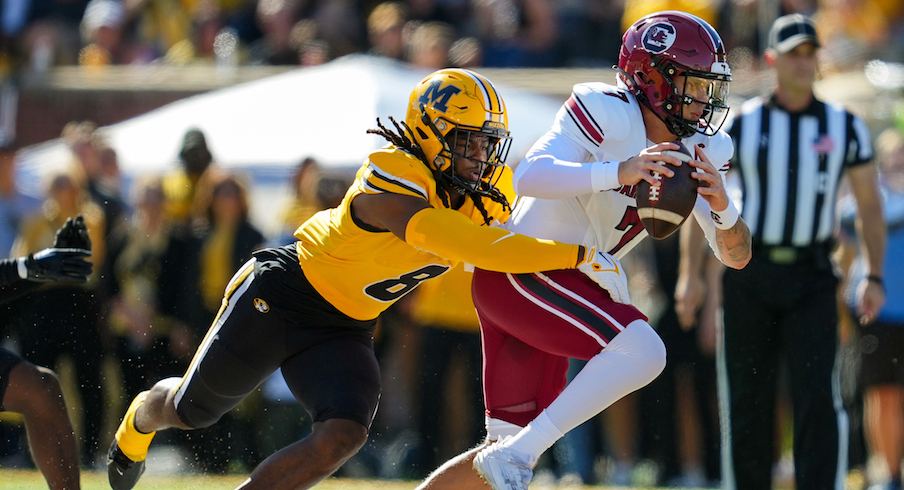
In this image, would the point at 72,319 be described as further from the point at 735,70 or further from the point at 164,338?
the point at 735,70

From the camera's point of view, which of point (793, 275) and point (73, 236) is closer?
point (73, 236)

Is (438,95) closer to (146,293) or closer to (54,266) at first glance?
(54,266)

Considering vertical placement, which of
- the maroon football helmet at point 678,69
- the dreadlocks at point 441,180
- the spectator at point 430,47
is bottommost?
the spectator at point 430,47

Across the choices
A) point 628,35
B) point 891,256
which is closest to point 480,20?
point 891,256

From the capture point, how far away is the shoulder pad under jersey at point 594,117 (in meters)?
3.83

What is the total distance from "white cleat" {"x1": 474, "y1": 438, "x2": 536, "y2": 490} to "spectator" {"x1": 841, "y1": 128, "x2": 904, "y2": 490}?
11.6 ft

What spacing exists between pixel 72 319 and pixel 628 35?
3.91 metres

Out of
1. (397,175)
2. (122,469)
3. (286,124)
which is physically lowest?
(122,469)

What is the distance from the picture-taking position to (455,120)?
3914 mm

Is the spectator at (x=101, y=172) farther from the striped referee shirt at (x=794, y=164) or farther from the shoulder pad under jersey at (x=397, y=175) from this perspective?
the shoulder pad under jersey at (x=397, y=175)

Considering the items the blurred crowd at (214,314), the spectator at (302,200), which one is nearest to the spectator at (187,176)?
the blurred crowd at (214,314)

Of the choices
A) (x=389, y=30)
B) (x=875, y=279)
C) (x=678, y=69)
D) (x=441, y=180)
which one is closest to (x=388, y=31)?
(x=389, y=30)

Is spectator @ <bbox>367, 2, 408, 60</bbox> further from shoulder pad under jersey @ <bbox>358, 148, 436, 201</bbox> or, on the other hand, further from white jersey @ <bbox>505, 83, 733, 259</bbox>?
shoulder pad under jersey @ <bbox>358, 148, 436, 201</bbox>

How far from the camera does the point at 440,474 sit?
13.4ft
